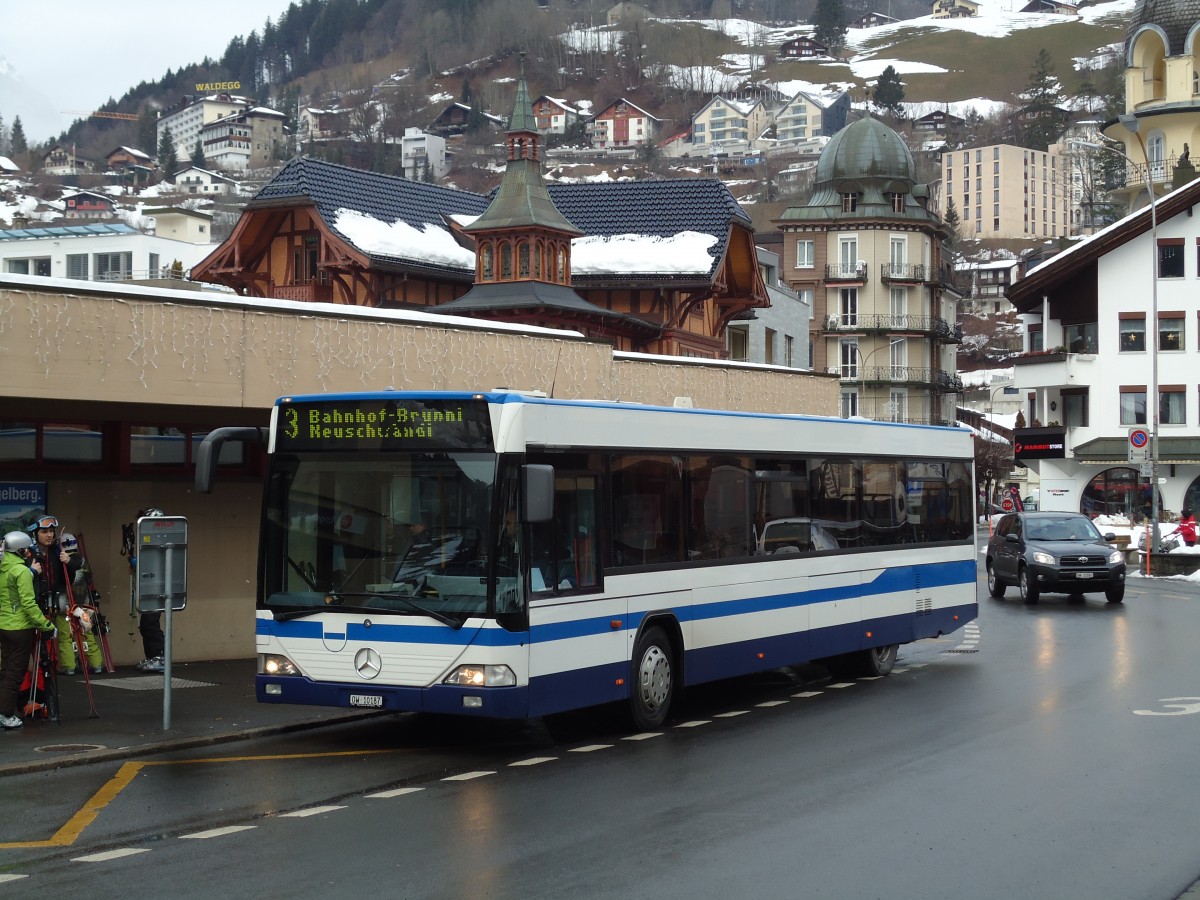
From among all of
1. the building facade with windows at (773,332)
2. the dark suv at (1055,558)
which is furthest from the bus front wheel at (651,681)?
the building facade with windows at (773,332)

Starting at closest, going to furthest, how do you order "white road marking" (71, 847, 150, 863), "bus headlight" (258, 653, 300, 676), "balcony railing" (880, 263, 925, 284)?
"white road marking" (71, 847, 150, 863), "bus headlight" (258, 653, 300, 676), "balcony railing" (880, 263, 925, 284)

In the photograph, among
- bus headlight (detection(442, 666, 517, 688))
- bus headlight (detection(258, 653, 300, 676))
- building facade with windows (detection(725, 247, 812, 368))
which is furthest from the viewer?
building facade with windows (detection(725, 247, 812, 368))

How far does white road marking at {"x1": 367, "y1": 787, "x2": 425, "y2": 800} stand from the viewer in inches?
416

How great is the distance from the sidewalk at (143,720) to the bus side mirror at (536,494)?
350 cm

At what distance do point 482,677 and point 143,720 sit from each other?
12.8 feet

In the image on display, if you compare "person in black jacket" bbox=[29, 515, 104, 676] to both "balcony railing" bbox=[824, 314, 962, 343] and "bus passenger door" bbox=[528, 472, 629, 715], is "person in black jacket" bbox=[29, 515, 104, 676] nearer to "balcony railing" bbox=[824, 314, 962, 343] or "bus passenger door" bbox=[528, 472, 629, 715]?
"bus passenger door" bbox=[528, 472, 629, 715]


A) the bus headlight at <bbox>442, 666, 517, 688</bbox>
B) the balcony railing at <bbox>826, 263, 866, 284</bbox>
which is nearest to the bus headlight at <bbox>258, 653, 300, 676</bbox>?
the bus headlight at <bbox>442, 666, 517, 688</bbox>

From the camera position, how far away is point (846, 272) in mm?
94938

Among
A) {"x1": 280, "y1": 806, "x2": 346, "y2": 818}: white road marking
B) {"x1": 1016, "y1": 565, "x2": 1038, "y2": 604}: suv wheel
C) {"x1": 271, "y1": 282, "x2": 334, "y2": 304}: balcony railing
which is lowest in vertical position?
{"x1": 280, "y1": 806, "x2": 346, "y2": 818}: white road marking

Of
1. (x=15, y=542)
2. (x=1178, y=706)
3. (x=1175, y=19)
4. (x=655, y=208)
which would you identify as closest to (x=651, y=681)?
(x=1178, y=706)

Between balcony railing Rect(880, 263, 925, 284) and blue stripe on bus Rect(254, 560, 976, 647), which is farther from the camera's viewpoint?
balcony railing Rect(880, 263, 925, 284)

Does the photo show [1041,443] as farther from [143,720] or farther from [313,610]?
[313,610]

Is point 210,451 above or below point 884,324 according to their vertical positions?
below

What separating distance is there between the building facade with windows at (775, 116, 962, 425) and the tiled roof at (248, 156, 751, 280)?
48.5 m
